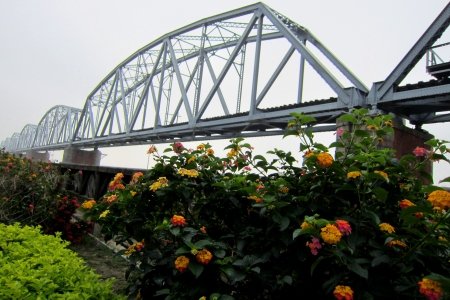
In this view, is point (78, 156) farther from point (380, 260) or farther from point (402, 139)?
point (380, 260)

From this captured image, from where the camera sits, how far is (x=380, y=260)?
1.67 m

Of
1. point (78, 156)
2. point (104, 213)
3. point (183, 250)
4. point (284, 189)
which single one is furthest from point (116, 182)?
point (78, 156)

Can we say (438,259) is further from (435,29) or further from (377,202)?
(435,29)

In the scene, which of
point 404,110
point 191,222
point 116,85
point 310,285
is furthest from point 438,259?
point 116,85

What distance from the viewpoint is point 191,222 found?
106 inches

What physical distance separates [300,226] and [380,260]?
0.42 meters

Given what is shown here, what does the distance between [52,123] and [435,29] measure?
66.3m

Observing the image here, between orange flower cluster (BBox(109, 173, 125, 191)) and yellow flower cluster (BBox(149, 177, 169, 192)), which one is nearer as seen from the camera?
yellow flower cluster (BBox(149, 177, 169, 192))

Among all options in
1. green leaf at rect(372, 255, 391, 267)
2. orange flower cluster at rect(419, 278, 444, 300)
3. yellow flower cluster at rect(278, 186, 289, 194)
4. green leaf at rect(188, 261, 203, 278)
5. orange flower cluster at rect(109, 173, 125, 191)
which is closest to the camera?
orange flower cluster at rect(419, 278, 444, 300)

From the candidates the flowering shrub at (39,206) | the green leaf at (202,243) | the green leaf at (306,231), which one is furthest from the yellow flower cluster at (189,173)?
the flowering shrub at (39,206)

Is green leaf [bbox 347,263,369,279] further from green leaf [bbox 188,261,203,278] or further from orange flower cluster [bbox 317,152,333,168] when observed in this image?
green leaf [bbox 188,261,203,278]

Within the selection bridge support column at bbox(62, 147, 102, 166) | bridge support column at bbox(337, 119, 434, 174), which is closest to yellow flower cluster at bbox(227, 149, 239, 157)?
bridge support column at bbox(337, 119, 434, 174)

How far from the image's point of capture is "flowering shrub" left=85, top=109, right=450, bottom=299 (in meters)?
1.68

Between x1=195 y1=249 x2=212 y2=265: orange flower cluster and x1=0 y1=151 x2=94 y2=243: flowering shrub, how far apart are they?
4.87m
